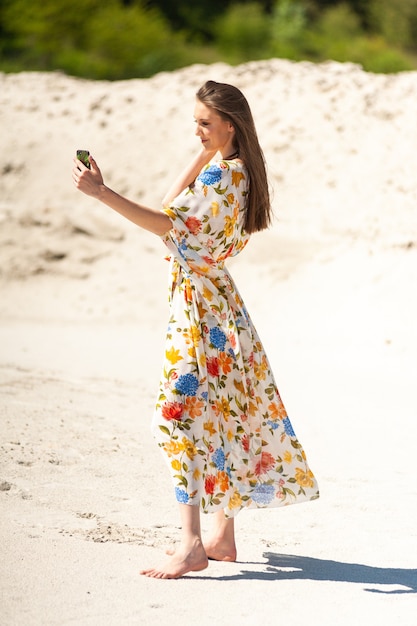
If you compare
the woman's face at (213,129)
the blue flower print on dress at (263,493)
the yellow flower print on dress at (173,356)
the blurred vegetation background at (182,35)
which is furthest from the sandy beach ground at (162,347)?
the blurred vegetation background at (182,35)

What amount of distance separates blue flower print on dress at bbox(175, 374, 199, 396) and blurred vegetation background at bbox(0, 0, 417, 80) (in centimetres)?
1499

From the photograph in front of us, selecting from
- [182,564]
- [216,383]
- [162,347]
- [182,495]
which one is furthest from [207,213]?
[162,347]

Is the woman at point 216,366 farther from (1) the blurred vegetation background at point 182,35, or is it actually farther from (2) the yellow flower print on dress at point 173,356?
(1) the blurred vegetation background at point 182,35

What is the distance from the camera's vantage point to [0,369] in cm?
729

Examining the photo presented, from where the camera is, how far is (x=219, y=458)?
352cm

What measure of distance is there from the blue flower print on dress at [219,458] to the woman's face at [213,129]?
1.00m

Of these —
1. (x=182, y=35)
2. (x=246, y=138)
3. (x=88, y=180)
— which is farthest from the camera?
(x=182, y=35)

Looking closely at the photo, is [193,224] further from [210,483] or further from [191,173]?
[210,483]

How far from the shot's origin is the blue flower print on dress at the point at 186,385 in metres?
3.48

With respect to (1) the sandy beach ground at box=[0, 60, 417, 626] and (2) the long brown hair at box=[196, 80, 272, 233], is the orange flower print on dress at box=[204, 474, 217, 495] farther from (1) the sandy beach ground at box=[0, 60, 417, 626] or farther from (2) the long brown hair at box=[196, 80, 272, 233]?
(2) the long brown hair at box=[196, 80, 272, 233]

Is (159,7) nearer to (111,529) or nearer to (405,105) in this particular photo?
(405,105)

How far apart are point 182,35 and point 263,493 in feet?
71.5

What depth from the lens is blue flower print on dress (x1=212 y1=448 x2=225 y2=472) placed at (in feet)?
11.5

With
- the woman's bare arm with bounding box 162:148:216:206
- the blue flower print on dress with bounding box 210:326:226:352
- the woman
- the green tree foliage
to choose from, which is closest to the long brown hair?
the woman
